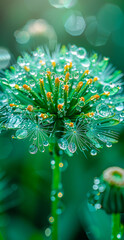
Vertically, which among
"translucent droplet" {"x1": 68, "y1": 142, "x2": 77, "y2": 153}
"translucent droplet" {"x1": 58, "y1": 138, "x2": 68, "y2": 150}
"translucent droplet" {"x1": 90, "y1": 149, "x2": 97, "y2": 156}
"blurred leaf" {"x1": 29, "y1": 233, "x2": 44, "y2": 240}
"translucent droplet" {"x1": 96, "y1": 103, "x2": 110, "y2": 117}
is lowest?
"blurred leaf" {"x1": 29, "y1": 233, "x2": 44, "y2": 240}

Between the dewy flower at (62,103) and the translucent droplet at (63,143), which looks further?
the dewy flower at (62,103)

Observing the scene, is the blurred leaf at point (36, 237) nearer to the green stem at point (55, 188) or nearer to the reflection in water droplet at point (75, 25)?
the green stem at point (55, 188)

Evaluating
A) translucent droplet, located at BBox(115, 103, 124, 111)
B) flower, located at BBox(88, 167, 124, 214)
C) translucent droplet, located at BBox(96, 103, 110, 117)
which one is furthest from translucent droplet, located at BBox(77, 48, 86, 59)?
flower, located at BBox(88, 167, 124, 214)

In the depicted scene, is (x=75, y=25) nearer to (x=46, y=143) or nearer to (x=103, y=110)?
(x=103, y=110)

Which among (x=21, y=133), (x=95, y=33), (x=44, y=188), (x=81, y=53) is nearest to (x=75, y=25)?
(x=95, y=33)

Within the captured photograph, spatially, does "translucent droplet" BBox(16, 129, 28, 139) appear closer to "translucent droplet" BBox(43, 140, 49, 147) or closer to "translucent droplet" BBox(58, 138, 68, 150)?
"translucent droplet" BBox(43, 140, 49, 147)

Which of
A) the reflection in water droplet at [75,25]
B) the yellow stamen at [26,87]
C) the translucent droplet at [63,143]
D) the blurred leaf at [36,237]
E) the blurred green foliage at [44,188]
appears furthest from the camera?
the reflection in water droplet at [75,25]

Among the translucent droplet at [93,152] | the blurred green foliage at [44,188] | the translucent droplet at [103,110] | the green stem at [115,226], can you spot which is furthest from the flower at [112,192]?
the blurred green foliage at [44,188]

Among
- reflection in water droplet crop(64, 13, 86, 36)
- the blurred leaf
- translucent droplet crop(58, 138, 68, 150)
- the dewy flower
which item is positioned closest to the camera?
translucent droplet crop(58, 138, 68, 150)

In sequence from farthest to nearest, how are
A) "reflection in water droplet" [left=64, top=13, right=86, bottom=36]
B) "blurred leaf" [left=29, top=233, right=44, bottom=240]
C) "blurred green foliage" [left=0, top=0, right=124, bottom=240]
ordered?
"reflection in water droplet" [left=64, top=13, right=86, bottom=36], "blurred green foliage" [left=0, top=0, right=124, bottom=240], "blurred leaf" [left=29, top=233, right=44, bottom=240]
